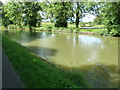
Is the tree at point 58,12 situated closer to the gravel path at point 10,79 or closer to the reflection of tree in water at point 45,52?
the reflection of tree in water at point 45,52

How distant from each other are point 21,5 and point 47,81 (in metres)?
30.8

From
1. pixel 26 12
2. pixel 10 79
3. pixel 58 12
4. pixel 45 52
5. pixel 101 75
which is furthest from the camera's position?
pixel 26 12

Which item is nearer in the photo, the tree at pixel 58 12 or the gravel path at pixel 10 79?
the gravel path at pixel 10 79

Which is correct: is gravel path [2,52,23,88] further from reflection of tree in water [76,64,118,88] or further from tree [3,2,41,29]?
tree [3,2,41,29]

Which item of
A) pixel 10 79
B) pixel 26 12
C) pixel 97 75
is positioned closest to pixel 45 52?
pixel 97 75

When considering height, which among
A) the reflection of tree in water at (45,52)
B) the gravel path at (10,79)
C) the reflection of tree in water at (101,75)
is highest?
the gravel path at (10,79)

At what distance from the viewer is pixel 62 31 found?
23984 millimetres

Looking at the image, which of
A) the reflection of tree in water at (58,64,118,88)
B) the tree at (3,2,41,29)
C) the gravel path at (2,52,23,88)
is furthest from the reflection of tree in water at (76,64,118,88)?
the tree at (3,2,41,29)

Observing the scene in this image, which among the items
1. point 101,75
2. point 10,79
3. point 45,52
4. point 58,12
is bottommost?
point 101,75

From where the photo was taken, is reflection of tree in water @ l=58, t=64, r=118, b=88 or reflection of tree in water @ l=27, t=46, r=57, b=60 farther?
reflection of tree in water @ l=27, t=46, r=57, b=60

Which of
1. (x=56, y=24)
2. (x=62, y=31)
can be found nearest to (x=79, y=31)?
(x=62, y=31)

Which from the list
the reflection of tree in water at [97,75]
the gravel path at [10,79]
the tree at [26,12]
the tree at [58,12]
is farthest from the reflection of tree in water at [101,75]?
the tree at [26,12]

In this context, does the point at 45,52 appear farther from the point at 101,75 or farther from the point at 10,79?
the point at 10,79

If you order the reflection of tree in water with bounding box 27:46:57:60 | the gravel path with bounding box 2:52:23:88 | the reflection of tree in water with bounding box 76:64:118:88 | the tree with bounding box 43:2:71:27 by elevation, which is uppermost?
the tree with bounding box 43:2:71:27
